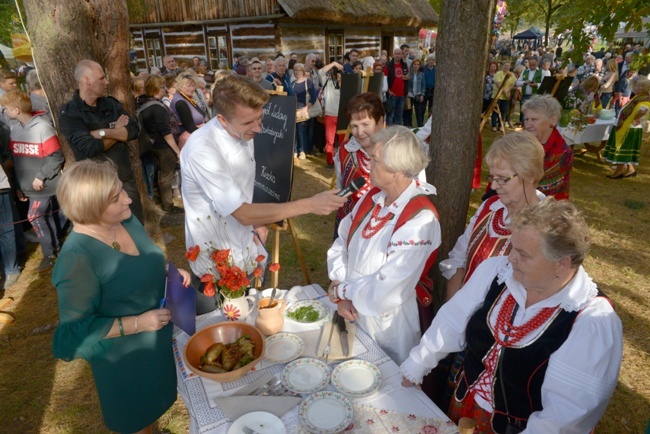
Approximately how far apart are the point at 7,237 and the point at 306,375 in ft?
15.4

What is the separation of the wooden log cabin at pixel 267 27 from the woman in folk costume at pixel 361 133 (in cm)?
1046

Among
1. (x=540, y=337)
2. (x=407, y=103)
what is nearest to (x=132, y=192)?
(x=540, y=337)

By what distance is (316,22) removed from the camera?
14617 millimetres

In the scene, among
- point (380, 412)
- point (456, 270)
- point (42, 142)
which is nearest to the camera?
point (380, 412)

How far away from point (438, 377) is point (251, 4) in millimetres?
14093

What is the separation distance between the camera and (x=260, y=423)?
165 centimetres

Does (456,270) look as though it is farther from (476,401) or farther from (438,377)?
(476,401)

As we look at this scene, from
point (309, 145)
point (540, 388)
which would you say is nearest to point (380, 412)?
point (540, 388)

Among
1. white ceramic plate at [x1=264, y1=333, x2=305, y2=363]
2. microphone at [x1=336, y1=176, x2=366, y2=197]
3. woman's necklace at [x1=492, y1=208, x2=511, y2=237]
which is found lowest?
white ceramic plate at [x1=264, y1=333, x2=305, y2=363]

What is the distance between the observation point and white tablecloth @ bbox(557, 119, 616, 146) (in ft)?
26.1

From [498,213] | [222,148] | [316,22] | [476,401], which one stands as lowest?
[476,401]

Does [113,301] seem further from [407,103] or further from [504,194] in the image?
[407,103]

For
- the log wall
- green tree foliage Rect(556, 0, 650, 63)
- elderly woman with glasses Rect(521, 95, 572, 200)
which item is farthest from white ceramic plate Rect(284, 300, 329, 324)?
the log wall

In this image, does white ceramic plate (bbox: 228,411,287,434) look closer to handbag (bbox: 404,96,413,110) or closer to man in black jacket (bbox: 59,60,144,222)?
man in black jacket (bbox: 59,60,144,222)
